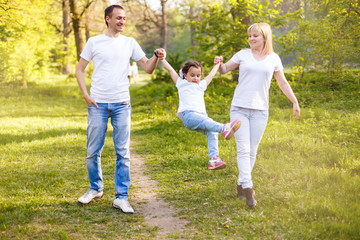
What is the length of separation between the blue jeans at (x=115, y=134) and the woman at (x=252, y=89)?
1.38 meters

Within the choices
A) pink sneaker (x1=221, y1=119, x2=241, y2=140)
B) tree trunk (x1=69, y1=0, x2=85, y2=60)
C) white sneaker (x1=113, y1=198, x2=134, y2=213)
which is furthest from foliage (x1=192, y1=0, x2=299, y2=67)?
white sneaker (x1=113, y1=198, x2=134, y2=213)

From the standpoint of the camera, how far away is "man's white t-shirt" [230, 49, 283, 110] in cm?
448

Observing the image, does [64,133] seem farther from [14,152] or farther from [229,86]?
[229,86]

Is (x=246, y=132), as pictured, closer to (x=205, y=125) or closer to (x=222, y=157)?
(x=205, y=125)

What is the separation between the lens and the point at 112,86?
14.8ft

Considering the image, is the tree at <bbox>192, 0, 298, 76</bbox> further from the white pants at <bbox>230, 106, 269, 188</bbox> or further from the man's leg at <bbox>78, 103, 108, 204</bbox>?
the man's leg at <bbox>78, 103, 108, 204</bbox>

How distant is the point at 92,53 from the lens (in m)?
4.48

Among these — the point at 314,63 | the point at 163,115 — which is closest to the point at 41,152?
the point at 163,115

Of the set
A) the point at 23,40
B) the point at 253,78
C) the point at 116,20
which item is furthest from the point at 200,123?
the point at 23,40

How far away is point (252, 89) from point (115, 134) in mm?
1821

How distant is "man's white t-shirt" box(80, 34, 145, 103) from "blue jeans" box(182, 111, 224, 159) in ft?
2.80

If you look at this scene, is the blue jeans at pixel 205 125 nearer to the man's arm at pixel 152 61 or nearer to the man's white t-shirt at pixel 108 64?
the man's arm at pixel 152 61

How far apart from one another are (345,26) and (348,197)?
989 centimetres

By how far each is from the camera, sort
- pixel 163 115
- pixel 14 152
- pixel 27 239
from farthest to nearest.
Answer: pixel 163 115 < pixel 14 152 < pixel 27 239
